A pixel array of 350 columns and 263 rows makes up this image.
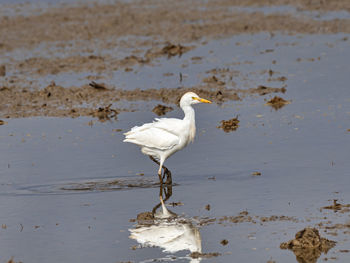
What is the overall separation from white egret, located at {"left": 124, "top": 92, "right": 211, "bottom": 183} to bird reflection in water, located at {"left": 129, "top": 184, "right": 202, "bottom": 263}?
1.74 meters

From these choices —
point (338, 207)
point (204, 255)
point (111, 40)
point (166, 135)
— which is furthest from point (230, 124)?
point (111, 40)

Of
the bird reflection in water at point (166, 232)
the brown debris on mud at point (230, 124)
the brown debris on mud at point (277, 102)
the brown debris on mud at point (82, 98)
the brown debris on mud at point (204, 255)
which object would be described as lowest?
the brown debris on mud at point (204, 255)

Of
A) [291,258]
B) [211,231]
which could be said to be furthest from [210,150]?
[291,258]

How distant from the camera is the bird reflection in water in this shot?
1043 cm

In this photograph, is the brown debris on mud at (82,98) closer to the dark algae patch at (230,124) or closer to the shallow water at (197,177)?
the shallow water at (197,177)

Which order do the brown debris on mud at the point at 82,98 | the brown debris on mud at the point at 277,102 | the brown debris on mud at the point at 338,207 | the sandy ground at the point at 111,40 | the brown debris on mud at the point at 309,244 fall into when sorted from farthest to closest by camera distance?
the sandy ground at the point at 111,40 → the brown debris on mud at the point at 82,98 → the brown debris on mud at the point at 277,102 → the brown debris on mud at the point at 338,207 → the brown debris on mud at the point at 309,244

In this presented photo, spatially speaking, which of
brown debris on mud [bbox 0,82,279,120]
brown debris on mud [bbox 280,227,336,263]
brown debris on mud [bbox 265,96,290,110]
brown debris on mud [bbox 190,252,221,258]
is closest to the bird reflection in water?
brown debris on mud [bbox 190,252,221,258]

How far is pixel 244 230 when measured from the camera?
427 inches

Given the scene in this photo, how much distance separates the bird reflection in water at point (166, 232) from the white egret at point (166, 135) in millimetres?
1738

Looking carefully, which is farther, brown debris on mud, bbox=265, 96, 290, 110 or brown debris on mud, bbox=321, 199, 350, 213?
brown debris on mud, bbox=265, 96, 290, 110

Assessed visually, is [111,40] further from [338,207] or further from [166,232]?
[166,232]

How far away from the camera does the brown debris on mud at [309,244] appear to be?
9.83 metres

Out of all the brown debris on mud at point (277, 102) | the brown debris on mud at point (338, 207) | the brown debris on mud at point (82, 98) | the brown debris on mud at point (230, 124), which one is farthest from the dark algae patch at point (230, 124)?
the brown debris on mud at point (338, 207)

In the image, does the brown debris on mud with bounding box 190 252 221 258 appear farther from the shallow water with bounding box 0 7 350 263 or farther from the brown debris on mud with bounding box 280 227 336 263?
the brown debris on mud with bounding box 280 227 336 263
